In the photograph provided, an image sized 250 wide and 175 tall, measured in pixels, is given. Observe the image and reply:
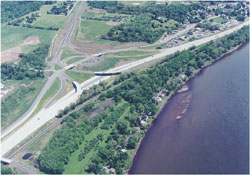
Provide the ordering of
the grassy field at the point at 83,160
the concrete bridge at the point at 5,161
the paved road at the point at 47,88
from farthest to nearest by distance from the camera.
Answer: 1. the paved road at the point at 47,88
2. the concrete bridge at the point at 5,161
3. the grassy field at the point at 83,160

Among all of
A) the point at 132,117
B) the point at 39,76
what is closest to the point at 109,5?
the point at 39,76

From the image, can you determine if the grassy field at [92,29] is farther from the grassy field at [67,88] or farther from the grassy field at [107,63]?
the grassy field at [67,88]

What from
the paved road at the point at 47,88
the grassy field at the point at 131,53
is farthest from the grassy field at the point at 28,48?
the grassy field at the point at 131,53

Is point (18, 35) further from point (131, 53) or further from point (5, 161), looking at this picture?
point (5, 161)

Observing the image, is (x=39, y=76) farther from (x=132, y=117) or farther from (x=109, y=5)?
(x=109, y=5)

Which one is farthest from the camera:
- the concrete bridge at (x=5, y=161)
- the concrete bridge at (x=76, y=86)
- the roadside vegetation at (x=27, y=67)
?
the roadside vegetation at (x=27, y=67)

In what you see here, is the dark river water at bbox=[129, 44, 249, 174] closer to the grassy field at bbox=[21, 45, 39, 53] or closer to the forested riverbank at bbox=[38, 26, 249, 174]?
the forested riverbank at bbox=[38, 26, 249, 174]
